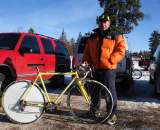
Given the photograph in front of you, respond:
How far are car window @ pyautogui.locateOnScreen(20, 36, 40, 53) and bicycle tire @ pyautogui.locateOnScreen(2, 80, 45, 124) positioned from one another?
3.59 meters

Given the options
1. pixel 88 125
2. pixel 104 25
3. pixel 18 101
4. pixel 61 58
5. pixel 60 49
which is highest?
pixel 104 25

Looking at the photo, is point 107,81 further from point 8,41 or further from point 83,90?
point 8,41

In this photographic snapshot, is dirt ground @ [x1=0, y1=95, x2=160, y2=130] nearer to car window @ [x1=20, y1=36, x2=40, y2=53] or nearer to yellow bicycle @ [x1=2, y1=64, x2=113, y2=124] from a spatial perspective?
yellow bicycle @ [x1=2, y1=64, x2=113, y2=124]

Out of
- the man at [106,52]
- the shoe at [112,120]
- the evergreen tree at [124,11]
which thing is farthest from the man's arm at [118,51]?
the evergreen tree at [124,11]

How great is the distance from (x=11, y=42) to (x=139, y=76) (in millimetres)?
11639

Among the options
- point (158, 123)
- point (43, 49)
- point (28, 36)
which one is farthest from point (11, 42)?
point (158, 123)

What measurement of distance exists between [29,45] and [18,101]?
4431mm

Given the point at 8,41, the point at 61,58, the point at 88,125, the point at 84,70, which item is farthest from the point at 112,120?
the point at 61,58

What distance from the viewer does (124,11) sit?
63375 millimetres

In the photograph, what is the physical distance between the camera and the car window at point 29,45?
11555 millimetres

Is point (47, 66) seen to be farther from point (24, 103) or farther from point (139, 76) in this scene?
point (139, 76)

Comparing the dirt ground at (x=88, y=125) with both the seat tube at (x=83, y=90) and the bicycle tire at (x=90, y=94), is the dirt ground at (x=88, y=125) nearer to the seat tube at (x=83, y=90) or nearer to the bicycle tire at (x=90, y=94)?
the bicycle tire at (x=90, y=94)

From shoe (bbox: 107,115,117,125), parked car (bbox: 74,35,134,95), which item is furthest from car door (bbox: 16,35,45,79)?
shoe (bbox: 107,115,117,125)

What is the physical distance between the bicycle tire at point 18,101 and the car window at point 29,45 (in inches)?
141
